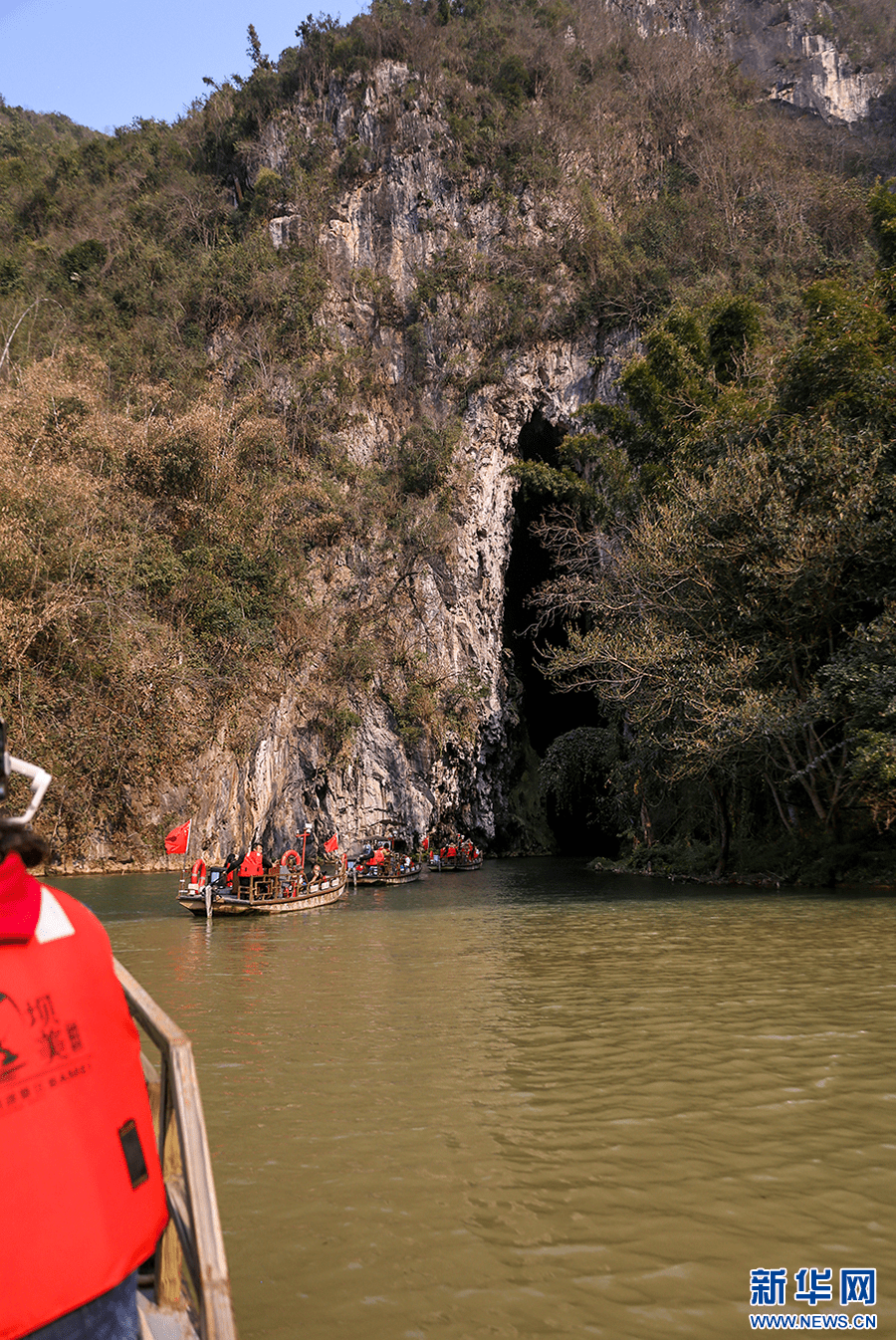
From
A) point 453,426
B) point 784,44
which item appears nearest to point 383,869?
point 453,426

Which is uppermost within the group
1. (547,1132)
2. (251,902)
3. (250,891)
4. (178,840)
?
(178,840)

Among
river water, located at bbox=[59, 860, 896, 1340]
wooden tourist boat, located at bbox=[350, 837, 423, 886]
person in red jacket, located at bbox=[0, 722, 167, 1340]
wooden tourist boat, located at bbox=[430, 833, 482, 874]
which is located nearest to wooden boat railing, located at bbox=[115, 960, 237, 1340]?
person in red jacket, located at bbox=[0, 722, 167, 1340]

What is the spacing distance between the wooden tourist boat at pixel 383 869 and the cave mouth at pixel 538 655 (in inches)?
410

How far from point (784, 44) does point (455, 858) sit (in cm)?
4950

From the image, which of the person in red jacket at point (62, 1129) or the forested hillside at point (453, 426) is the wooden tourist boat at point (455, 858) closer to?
the forested hillside at point (453, 426)

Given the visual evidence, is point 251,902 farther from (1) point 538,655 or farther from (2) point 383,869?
(1) point 538,655

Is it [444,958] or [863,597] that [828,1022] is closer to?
[444,958]

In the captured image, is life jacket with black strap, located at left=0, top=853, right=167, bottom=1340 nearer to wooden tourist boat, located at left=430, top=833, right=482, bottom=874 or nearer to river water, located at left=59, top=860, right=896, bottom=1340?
river water, located at left=59, top=860, right=896, bottom=1340

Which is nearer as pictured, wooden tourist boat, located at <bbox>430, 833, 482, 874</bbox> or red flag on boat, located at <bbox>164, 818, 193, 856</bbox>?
red flag on boat, located at <bbox>164, 818, 193, 856</bbox>

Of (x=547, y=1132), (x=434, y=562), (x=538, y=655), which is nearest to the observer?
(x=547, y=1132)

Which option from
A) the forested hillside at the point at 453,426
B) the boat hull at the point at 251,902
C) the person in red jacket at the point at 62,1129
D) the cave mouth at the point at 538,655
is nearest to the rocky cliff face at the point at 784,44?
the forested hillside at the point at 453,426

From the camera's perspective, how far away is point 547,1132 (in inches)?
209

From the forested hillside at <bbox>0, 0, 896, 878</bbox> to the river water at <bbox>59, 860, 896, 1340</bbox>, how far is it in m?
8.91

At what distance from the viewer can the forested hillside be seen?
19.5 meters
